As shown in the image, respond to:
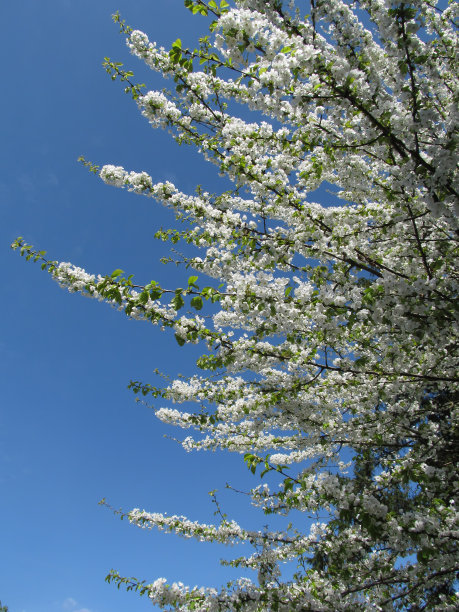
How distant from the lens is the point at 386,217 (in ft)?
20.9

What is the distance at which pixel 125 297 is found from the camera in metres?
4.36

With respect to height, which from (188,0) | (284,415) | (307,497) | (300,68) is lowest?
(307,497)

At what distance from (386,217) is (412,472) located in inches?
172

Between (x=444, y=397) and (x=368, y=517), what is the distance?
4.44 metres

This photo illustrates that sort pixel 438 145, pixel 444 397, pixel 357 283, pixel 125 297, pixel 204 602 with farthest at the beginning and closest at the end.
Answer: pixel 444 397 < pixel 204 602 < pixel 357 283 < pixel 125 297 < pixel 438 145

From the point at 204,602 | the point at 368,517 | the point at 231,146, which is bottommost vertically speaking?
the point at 204,602

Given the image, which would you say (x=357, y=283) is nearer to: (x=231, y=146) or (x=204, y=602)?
(x=231, y=146)

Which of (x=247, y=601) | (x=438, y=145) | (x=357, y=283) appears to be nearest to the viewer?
(x=438, y=145)

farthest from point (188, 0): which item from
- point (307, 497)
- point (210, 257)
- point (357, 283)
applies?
point (307, 497)

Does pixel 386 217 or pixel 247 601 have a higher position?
pixel 386 217

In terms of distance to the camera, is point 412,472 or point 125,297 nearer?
point 412,472

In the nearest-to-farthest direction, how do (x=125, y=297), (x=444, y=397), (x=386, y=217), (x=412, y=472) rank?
1. (x=412, y=472)
2. (x=125, y=297)
3. (x=386, y=217)
4. (x=444, y=397)

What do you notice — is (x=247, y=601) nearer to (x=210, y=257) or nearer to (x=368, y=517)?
(x=368, y=517)

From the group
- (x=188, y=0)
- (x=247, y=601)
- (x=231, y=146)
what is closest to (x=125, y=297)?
(x=231, y=146)
